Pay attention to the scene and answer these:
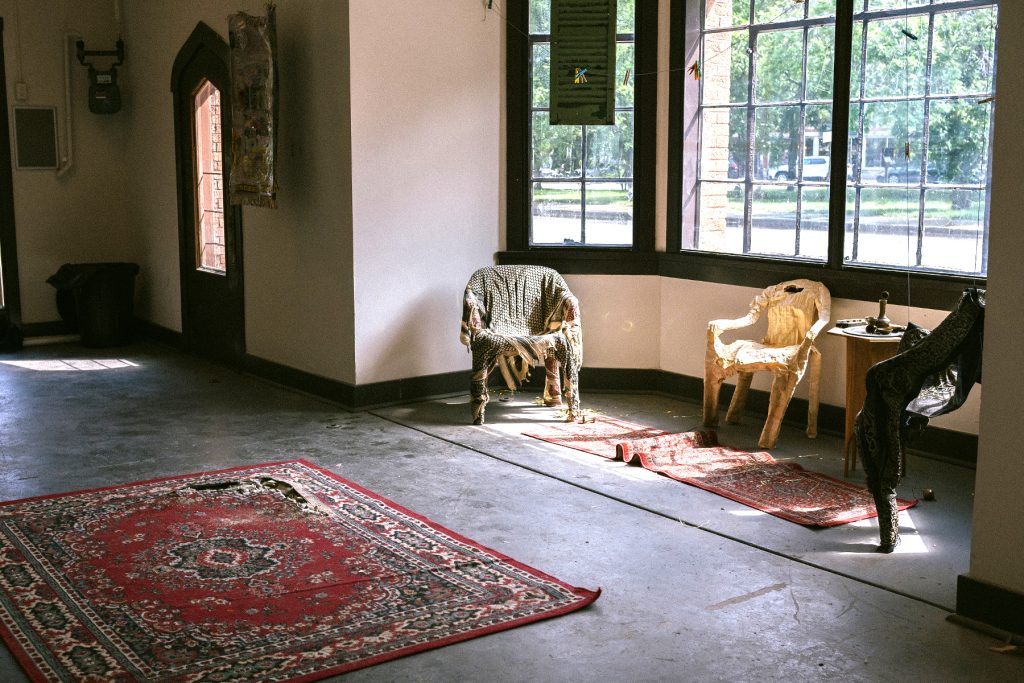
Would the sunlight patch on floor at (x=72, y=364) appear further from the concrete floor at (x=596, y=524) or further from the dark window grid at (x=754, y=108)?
the dark window grid at (x=754, y=108)

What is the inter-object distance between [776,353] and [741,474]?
942mm

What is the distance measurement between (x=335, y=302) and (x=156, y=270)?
3.32m

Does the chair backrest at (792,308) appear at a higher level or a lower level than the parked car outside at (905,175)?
lower

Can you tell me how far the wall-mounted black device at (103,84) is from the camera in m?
9.76

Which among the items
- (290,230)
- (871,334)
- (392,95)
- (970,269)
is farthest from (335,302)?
(970,269)

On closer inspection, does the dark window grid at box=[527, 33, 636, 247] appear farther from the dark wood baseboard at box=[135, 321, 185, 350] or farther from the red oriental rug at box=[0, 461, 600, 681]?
the dark wood baseboard at box=[135, 321, 185, 350]

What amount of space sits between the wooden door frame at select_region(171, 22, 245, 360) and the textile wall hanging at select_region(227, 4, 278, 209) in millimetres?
651

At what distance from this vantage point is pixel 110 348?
31.3 ft

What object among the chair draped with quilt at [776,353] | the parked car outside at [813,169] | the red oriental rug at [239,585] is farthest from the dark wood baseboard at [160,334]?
the parked car outside at [813,169]

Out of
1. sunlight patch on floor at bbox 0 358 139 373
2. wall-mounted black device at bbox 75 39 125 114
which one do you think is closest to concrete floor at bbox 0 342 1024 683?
sunlight patch on floor at bbox 0 358 139 373

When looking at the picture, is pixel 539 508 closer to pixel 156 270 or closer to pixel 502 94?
pixel 502 94

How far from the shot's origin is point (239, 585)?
4.12m

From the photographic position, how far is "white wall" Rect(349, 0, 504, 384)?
22.9ft

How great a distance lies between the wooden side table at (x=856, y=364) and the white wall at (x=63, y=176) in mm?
7088
